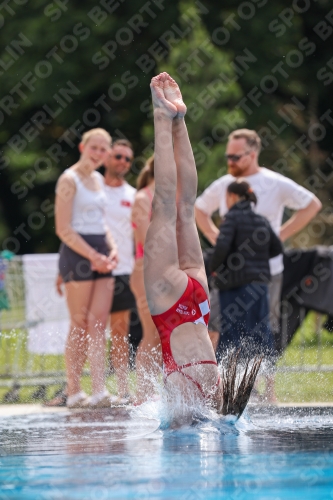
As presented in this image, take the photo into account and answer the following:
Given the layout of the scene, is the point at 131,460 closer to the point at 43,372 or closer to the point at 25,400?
the point at 25,400

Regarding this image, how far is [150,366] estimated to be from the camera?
715 centimetres

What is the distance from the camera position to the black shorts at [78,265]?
7.57 metres

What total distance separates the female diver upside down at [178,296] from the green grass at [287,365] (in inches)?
98.5

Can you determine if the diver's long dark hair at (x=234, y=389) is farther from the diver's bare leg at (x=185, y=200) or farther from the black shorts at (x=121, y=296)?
the black shorts at (x=121, y=296)

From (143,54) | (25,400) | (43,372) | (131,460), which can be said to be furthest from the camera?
(143,54)

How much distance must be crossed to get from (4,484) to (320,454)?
1.44 meters

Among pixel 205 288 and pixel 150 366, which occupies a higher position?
pixel 205 288

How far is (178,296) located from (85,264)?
8.34ft

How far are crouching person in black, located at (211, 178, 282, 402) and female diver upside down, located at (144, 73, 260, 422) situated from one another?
1941 mm

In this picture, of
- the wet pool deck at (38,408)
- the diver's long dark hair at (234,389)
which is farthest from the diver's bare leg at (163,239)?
the wet pool deck at (38,408)

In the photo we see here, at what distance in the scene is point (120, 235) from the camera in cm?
831

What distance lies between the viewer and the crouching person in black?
7254 mm

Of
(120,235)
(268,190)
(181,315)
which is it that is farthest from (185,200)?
(120,235)

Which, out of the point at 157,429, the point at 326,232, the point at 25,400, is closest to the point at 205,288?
the point at 157,429
